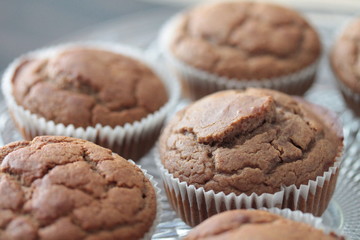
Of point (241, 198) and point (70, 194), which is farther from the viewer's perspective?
point (241, 198)

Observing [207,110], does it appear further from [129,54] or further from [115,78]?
[129,54]

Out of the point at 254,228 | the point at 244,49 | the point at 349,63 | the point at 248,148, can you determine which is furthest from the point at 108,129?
the point at 349,63

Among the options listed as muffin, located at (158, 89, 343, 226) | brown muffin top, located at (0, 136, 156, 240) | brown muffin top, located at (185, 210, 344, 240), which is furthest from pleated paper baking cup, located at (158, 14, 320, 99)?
brown muffin top, located at (185, 210, 344, 240)

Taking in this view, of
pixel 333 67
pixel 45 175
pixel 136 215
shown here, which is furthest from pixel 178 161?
pixel 333 67

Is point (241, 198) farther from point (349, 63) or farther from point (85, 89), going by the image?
point (349, 63)

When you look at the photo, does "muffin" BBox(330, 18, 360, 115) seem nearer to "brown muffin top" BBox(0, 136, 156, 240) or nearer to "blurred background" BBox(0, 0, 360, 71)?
"blurred background" BBox(0, 0, 360, 71)

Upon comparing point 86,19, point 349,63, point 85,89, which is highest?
point 86,19
